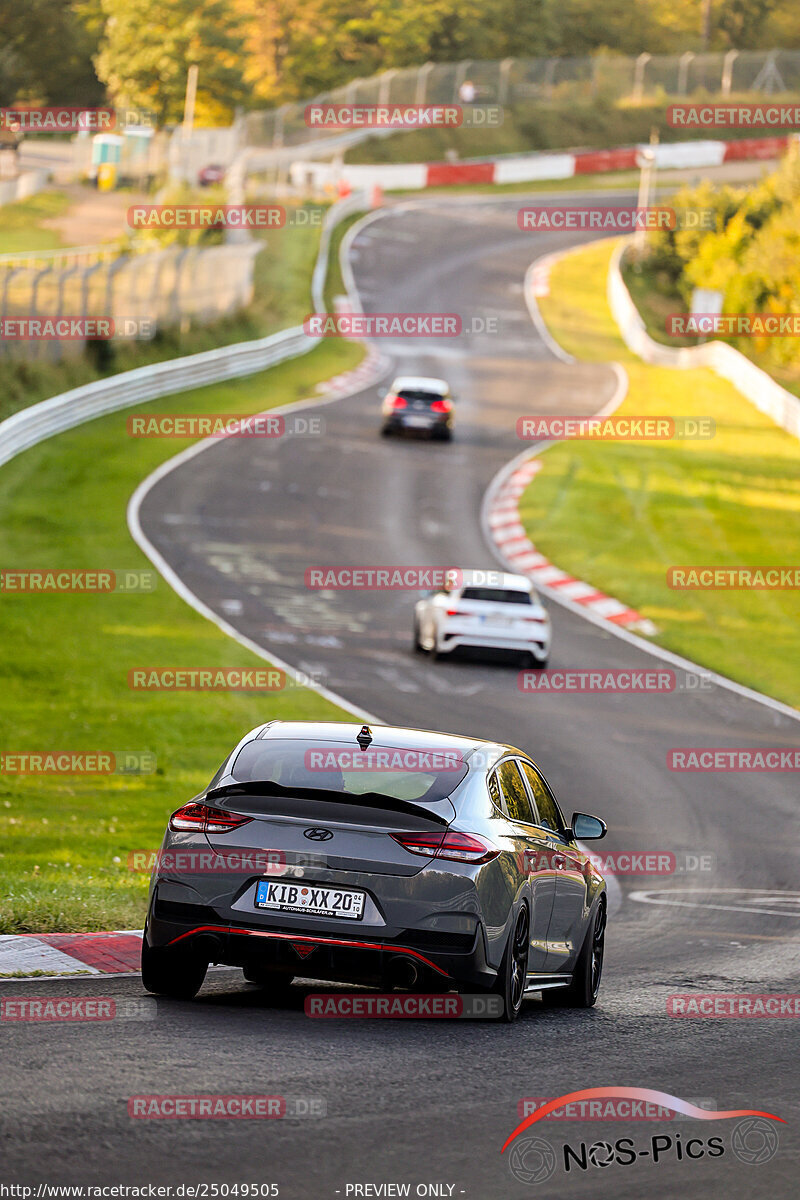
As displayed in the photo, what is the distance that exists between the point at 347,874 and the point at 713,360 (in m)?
45.7

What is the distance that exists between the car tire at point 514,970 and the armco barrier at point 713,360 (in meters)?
36.5

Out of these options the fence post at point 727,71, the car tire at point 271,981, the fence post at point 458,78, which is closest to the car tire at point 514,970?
the car tire at point 271,981

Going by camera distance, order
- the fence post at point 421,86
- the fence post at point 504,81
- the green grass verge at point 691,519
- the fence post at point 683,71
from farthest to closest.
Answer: the fence post at point 683,71, the fence post at point 504,81, the fence post at point 421,86, the green grass verge at point 691,519

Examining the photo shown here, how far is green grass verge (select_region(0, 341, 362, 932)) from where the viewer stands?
12797 millimetres

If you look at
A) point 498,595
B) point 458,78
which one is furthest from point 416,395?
point 458,78

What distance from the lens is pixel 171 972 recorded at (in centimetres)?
811

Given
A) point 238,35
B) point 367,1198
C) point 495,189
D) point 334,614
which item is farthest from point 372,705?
point 238,35

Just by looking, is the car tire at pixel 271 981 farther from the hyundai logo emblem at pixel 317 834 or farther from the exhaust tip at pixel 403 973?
the hyundai logo emblem at pixel 317 834

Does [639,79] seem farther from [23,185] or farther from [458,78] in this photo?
[23,185]

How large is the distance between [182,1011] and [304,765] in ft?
4.28

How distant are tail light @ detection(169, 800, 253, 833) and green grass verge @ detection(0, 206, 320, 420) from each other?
27657mm

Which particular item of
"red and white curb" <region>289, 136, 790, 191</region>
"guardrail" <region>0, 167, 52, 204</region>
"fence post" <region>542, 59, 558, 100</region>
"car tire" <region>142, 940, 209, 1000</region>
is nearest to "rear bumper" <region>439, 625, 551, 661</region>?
"car tire" <region>142, 940, 209, 1000</region>

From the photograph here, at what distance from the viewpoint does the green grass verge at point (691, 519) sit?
1123 inches

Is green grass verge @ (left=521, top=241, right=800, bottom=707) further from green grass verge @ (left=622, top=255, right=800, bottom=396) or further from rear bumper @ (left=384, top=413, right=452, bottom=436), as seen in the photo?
rear bumper @ (left=384, top=413, right=452, bottom=436)
